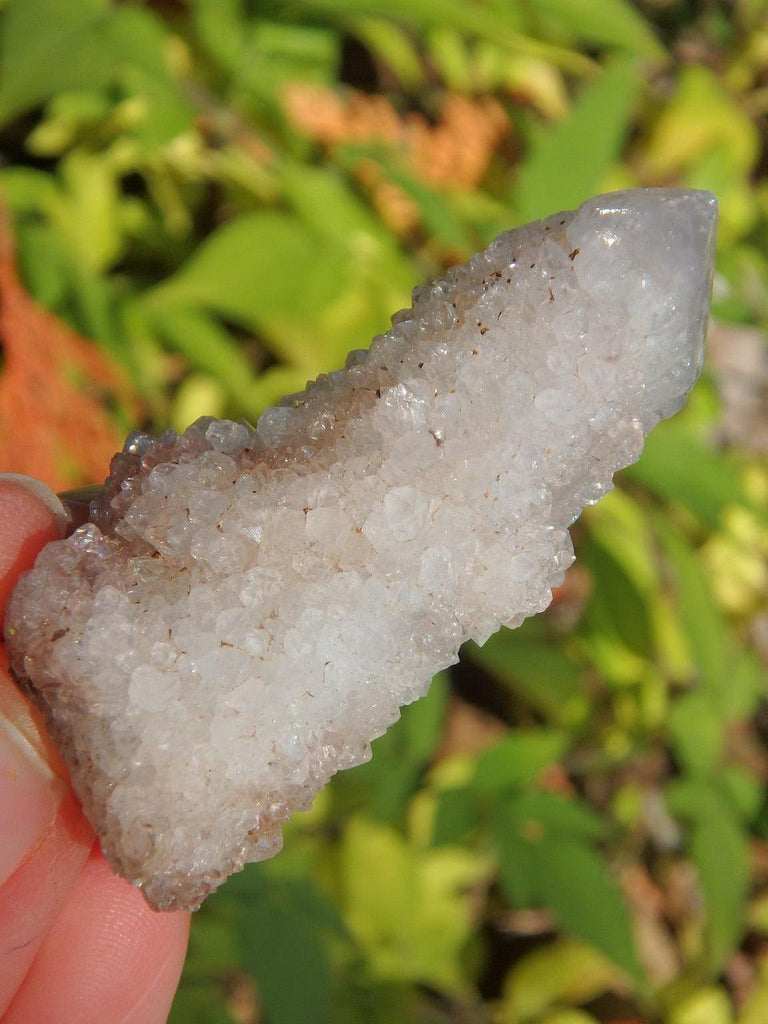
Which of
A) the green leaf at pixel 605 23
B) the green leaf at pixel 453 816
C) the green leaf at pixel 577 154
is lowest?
the green leaf at pixel 453 816

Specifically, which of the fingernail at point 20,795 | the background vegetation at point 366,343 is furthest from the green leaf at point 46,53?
the fingernail at point 20,795

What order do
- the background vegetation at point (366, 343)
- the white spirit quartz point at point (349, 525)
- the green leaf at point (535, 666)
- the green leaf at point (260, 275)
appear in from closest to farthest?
the white spirit quartz point at point (349, 525)
the background vegetation at point (366, 343)
the green leaf at point (260, 275)
the green leaf at point (535, 666)

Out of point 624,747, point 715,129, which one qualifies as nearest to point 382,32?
point 715,129

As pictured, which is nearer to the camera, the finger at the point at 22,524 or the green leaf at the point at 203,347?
the finger at the point at 22,524

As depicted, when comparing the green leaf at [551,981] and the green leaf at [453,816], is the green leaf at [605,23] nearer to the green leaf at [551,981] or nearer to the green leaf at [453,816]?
the green leaf at [453,816]

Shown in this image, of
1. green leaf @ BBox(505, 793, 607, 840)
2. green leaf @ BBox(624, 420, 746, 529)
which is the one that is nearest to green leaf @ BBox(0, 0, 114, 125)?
green leaf @ BBox(624, 420, 746, 529)
